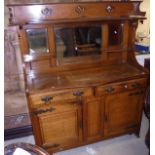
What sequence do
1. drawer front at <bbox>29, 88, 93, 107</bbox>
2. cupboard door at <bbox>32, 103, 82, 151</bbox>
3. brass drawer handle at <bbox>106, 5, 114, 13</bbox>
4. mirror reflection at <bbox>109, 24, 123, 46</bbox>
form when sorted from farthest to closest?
mirror reflection at <bbox>109, 24, 123, 46</bbox>, brass drawer handle at <bbox>106, 5, 114, 13</bbox>, cupboard door at <bbox>32, 103, 82, 151</bbox>, drawer front at <bbox>29, 88, 93, 107</bbox>

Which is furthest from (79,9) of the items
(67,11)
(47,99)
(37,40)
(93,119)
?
(93,119)

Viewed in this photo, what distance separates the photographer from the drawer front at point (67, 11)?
165 cm

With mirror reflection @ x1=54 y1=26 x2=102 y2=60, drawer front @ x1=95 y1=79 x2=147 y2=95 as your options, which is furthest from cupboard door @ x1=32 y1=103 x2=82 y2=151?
mirror reflection @ x1=54 y1=26 x2=102 y2=60

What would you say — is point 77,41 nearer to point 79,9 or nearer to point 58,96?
point 79,9

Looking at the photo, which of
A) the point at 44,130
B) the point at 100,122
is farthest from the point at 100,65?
the point at 44,130

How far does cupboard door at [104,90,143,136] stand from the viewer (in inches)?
75.1

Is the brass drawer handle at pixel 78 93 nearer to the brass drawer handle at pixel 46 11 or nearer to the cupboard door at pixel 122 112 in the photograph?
the cupboard door at pixel 122 112

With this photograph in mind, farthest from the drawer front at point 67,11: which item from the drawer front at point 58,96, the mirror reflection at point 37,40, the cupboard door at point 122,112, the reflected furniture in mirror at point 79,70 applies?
the cupboard door at point 122,112

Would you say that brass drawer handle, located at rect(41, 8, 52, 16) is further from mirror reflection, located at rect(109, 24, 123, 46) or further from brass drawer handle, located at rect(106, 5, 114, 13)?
mirror reflection, located at rect(109, 24, 123, 46)

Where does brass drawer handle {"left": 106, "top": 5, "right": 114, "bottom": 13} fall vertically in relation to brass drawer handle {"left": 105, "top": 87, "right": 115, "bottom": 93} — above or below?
above

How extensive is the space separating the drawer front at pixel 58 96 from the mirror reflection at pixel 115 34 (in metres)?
0.69

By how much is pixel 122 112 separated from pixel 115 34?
2.85 ft

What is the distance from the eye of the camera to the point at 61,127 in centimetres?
182

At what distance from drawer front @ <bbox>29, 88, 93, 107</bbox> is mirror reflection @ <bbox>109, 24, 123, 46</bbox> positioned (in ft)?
2.27
